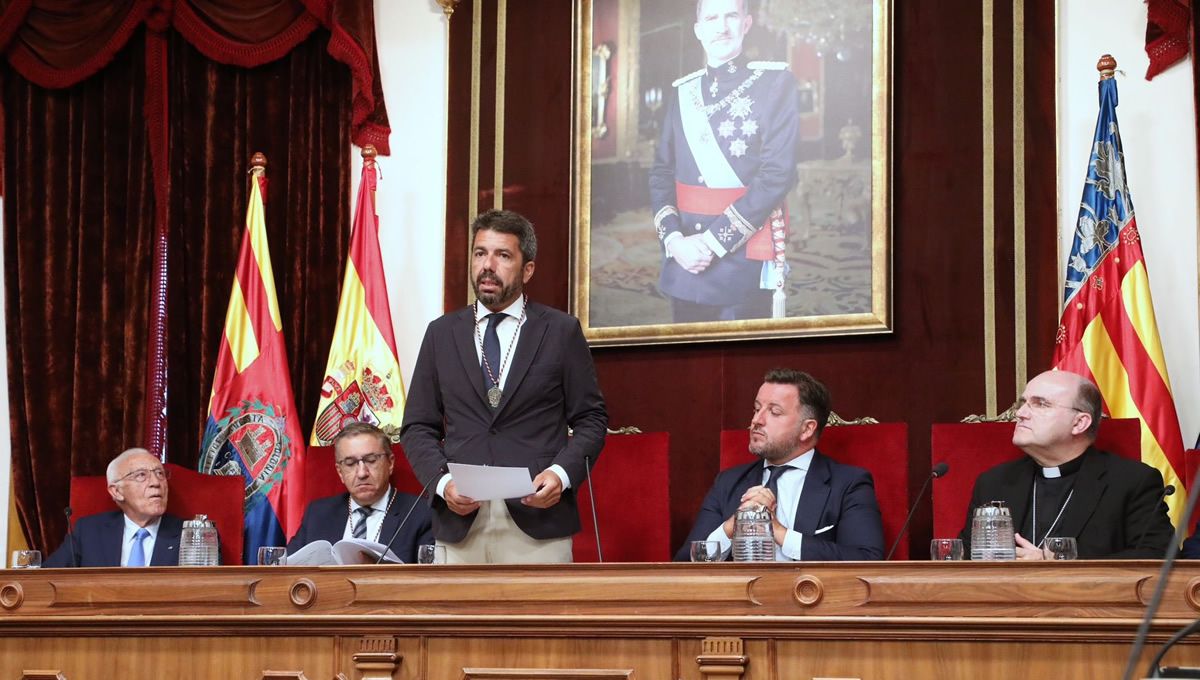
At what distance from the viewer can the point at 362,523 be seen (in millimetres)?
4707

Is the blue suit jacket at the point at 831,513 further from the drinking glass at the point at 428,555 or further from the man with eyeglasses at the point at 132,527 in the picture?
the man with eyeglasses at the point at 132,527

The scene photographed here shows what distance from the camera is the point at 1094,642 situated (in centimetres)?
278

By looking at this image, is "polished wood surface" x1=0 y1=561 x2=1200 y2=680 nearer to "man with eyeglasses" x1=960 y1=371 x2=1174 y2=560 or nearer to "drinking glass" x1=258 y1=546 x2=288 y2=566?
"drinking glass" x1=258 y1=546 x2=288 y2=566

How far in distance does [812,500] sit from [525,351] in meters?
0.90

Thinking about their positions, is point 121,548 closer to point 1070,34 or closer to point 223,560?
point 223,560

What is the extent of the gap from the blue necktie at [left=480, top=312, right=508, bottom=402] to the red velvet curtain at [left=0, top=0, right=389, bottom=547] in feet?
7.01

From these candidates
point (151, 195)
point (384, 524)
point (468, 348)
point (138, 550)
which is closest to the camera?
point (468, 348)

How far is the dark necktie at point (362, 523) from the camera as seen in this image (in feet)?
15.3

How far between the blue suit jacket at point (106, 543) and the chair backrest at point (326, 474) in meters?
0.46

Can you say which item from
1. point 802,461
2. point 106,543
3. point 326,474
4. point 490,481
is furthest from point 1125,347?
point 106,543

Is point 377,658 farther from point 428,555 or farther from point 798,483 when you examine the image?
point 798,483

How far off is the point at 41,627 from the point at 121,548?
1.39 metres

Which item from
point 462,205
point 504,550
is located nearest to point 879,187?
point 462,205

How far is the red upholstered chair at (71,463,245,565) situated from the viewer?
517cm
